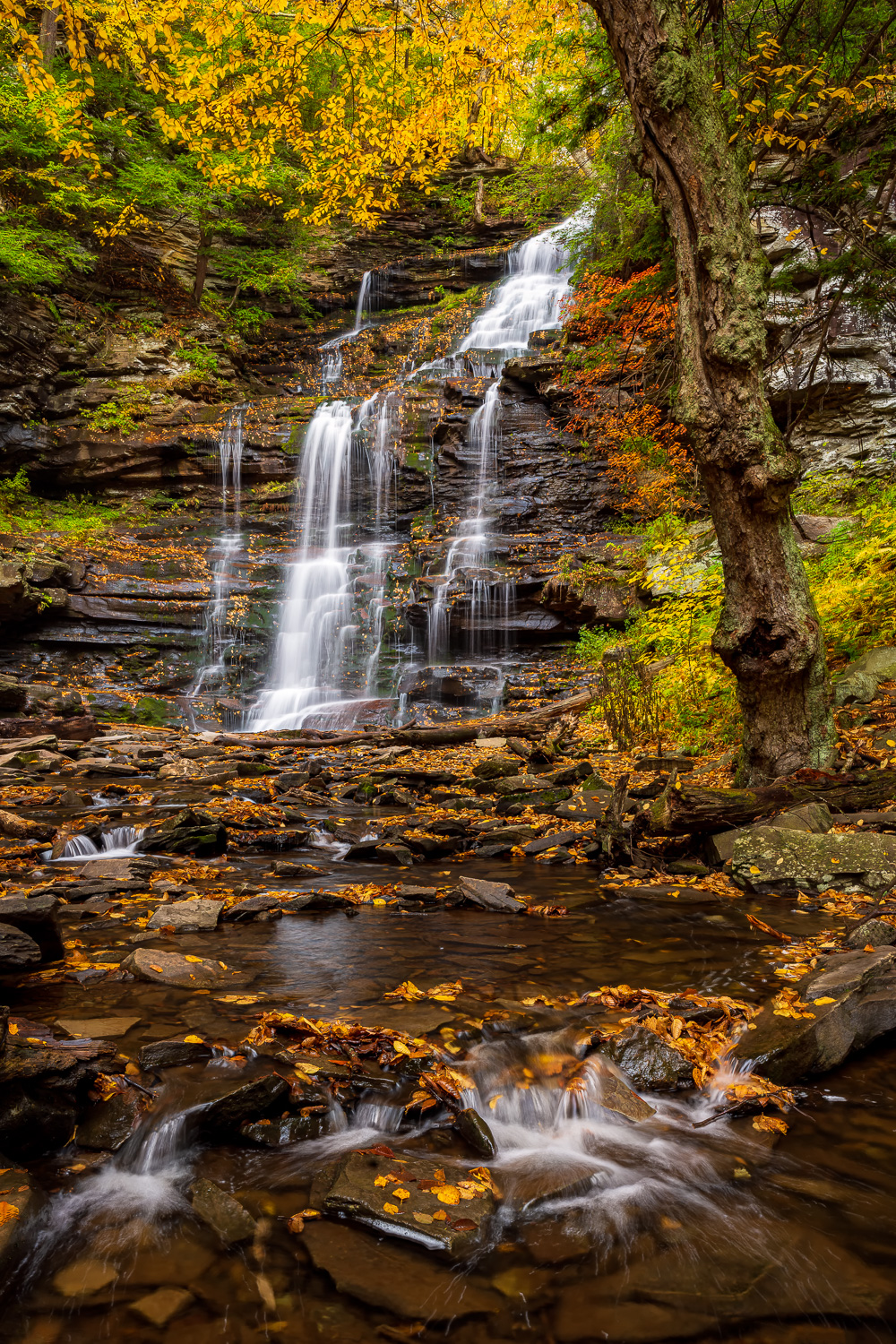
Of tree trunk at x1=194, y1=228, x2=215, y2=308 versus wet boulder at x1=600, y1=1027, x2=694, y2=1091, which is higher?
tree trunk at x1=194, y1=228, x2=215, y2=308

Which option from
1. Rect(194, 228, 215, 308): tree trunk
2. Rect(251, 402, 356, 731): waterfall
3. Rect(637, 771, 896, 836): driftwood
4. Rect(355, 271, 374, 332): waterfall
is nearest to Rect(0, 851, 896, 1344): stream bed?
Rect(637, 771, 896, 836): driftwood

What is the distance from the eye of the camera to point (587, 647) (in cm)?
1140

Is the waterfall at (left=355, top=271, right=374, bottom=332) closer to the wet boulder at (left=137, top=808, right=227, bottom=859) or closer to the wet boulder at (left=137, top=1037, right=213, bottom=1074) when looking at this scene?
the wet boulder at (left=137, top=808, right=227, bottom=859)

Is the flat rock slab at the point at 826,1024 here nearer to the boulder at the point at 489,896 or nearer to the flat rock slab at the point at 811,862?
the flat rock slab at the point at 811,862

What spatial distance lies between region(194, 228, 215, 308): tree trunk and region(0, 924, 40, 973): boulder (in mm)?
22957

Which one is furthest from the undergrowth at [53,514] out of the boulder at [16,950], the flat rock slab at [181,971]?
the flat rock slab at [181,971]

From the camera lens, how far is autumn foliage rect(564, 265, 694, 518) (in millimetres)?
11953

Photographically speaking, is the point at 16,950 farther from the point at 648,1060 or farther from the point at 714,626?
the point at 714,626

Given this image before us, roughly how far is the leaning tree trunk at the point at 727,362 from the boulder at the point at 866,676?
5.07 feet

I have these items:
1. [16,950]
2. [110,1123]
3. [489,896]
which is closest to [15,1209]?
[110,1123]

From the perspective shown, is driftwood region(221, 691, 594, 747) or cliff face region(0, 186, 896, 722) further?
cliff face region(0, 186, 896, 722)

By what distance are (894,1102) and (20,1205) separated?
2311 mm

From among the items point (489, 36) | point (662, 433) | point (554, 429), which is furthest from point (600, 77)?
point (554, 429)

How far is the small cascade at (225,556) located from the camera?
44.8 feet
